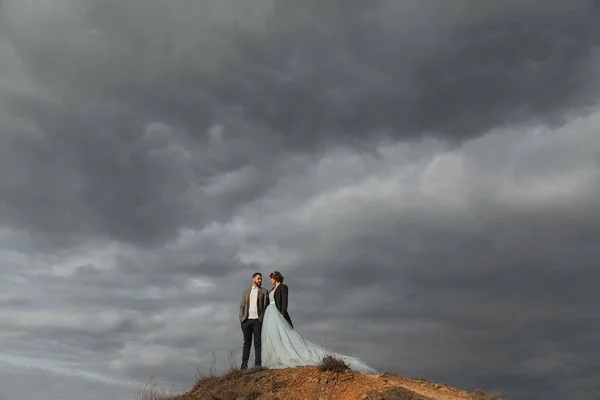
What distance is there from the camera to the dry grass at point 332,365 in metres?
20.6

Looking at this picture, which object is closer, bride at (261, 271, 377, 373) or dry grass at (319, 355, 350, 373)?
dry grass at (319, 355, 350, 373)

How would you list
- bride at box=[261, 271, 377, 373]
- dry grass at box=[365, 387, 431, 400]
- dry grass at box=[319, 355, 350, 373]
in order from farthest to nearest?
bride at box=[261, 271, 377, 373]
dry grass at box=[319, 355, 350, 373]
dry grass at box=[365, 387, 431, 400]

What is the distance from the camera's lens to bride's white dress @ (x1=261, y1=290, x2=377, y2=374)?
21641 millimetres

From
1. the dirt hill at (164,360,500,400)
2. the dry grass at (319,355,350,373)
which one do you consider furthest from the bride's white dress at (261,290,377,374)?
the dry grass at (319,355,350,373)

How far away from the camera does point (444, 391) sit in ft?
70.7

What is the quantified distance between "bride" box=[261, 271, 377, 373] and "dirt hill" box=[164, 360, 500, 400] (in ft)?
1.30

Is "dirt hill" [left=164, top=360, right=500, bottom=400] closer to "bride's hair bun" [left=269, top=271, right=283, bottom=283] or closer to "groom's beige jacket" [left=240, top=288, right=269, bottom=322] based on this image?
"groom's beige jacket" [left=240, top=288, right=269, bottom=322]

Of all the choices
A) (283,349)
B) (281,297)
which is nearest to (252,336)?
(283,349)

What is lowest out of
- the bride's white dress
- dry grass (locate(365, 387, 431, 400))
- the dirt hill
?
dry grass (locate(365, 387, 431, 400))

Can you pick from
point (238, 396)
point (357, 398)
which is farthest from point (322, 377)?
point (238, 396)

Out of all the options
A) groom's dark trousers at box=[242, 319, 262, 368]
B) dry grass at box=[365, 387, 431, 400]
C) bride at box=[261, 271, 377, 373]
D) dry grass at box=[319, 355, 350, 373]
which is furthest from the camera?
groom's dark trousers at box=[242, 319, 262, 368]

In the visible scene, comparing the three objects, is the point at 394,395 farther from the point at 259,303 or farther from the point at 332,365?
the point at 259,303

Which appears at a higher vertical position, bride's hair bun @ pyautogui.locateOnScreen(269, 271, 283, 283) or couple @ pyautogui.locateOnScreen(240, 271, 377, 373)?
bride's hair bun @ pyautogui.locateOnScreen(269, 271, 283, 283)

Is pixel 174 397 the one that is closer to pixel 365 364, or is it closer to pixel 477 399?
pixel 365 364
